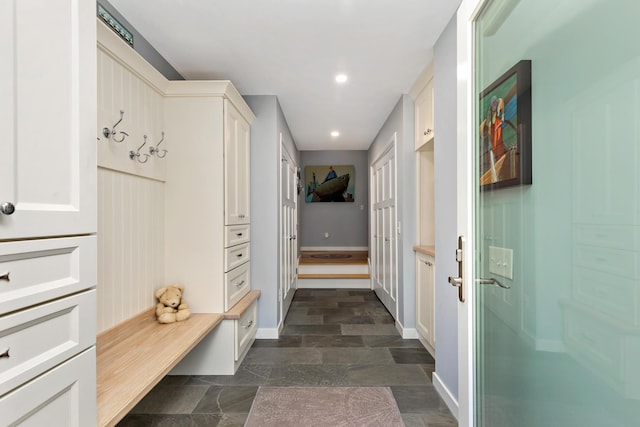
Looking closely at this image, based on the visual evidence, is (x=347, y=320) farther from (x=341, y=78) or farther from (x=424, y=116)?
(x=341, y=78)

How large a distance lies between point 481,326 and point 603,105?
2.60ft

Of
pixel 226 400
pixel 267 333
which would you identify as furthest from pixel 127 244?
pixel 267 333

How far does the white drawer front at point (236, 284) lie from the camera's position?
95.8 inches

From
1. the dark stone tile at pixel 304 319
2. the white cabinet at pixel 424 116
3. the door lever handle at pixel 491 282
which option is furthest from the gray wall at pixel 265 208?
the door lever handle at pixel 491 282

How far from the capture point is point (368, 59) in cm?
243

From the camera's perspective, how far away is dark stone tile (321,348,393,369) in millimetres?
2611

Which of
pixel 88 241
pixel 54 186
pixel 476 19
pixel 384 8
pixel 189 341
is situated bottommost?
pixel 189 341

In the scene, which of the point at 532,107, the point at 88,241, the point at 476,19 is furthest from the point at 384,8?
the point at 88,241

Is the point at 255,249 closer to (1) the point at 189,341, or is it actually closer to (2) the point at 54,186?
(1) the point at 189,341

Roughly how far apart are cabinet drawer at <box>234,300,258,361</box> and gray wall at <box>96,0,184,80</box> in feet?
6.35

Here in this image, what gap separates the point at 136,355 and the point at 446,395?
1.80 meters

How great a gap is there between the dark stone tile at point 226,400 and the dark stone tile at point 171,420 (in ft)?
0.19

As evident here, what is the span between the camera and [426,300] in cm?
282

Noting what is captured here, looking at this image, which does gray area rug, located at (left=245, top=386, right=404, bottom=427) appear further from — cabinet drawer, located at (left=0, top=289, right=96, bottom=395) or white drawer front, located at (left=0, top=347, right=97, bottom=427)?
cabinet drawer, located at (left=0, top=289, right=96, bottom=395)
